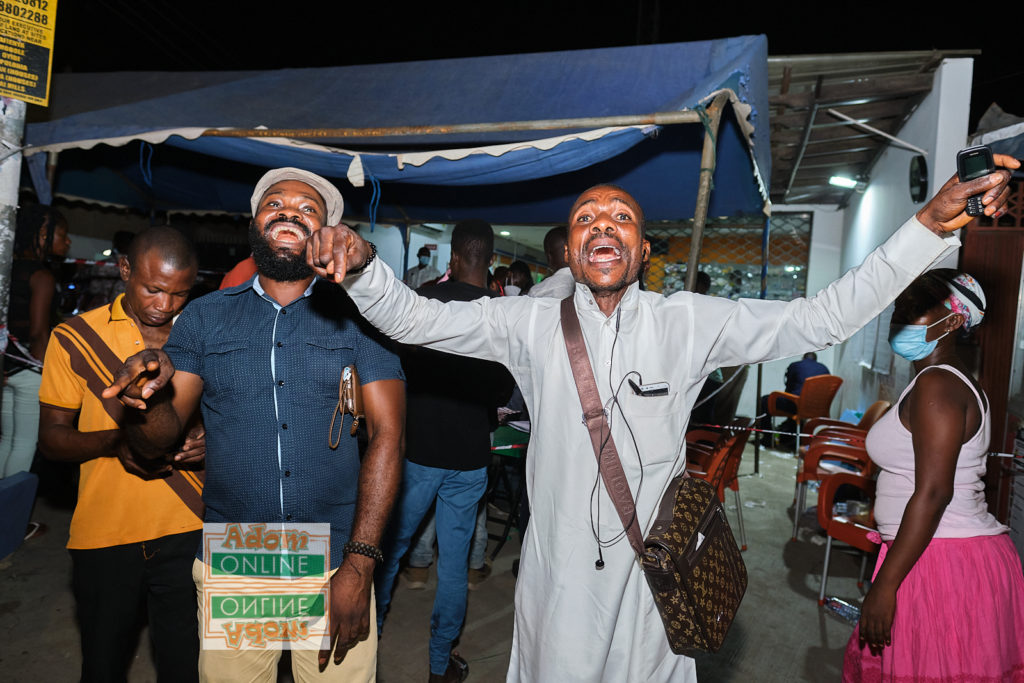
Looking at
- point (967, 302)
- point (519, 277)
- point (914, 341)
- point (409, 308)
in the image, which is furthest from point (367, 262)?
point (519, 277)

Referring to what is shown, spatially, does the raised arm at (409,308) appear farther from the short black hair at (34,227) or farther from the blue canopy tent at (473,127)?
the short black hair at (34,227)

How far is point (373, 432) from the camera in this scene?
1.97 meters

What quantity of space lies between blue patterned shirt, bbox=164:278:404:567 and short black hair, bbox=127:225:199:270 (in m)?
0.47

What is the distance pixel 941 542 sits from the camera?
2.18 metres

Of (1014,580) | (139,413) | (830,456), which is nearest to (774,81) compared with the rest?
(830,456)

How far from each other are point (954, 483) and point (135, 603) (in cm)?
303

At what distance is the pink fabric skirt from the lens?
2.12 metres

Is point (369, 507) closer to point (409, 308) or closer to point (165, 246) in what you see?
point (409, 308)

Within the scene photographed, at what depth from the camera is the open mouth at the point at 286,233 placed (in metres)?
1.91

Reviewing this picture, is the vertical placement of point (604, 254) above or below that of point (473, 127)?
below

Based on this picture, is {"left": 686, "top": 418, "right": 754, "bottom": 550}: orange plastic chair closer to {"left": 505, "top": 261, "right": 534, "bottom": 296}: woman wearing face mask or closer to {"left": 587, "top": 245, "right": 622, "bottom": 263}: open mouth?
{"left": 505, "top": 261, "right": 534, "bottom": 296}: woman wearing face mask

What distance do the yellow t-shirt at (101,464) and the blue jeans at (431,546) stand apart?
2.06 m

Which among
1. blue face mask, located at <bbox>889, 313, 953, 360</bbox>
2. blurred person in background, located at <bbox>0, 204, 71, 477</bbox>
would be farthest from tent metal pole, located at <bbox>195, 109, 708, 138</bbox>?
blue face mask, located at <bbox>889, 313, 953, 360</bbox>

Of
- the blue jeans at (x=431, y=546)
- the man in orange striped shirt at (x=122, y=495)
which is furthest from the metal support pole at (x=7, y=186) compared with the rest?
the blue jeans at (x=431, y=546)
